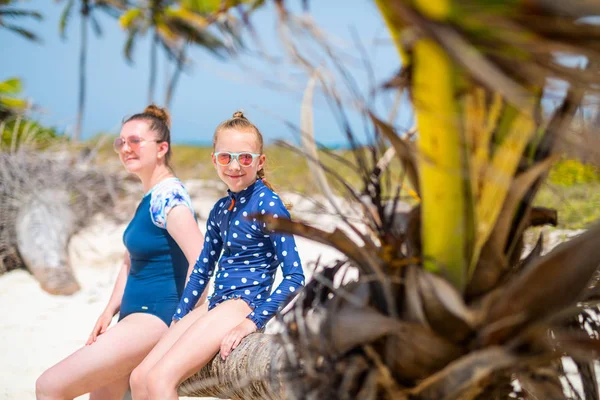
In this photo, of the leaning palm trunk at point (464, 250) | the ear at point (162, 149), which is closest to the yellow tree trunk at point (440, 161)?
the leaning palm trunk at point (464, 250)

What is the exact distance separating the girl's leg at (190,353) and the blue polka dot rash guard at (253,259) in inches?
4.5

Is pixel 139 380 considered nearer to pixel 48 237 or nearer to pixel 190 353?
pixel 190 353

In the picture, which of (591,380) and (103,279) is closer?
(591,380)

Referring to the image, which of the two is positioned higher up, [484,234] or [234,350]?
[484,234]

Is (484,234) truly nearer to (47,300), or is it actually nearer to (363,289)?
(363,289)

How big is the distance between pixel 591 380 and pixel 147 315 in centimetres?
171

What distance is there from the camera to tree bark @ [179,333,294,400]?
1.64 meters

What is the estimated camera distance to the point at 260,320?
6.29ft

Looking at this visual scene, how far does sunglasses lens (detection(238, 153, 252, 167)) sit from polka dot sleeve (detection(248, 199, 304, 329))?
0.82ft

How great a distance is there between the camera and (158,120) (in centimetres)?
270

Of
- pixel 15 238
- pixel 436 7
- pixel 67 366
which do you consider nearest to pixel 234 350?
pixel 67 366

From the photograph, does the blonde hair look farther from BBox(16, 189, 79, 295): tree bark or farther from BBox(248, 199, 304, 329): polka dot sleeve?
BBox(16, 189, 79, 295): tree bark

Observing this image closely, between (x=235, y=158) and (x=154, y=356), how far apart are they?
31.2 inches

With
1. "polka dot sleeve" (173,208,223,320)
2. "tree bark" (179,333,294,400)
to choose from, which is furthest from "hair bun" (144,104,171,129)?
"tree bark" (179,333,294,400)
